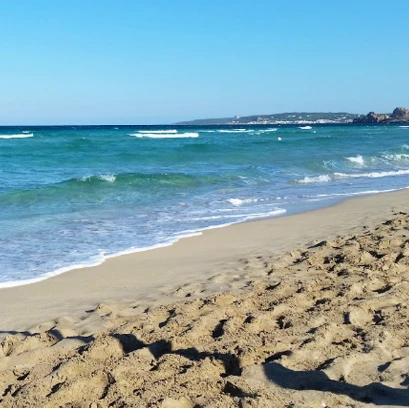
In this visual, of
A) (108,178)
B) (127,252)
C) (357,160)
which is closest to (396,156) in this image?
(357,160)

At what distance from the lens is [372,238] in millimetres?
7410

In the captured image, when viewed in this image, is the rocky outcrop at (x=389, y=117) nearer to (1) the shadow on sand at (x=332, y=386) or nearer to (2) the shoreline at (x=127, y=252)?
(2) the shoreline at (x=127, y=252)

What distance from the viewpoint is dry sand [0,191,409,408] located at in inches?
131

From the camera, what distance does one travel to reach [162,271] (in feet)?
21.7

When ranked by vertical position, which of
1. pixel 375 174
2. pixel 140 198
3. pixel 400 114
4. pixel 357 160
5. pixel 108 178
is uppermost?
pixel 400 114

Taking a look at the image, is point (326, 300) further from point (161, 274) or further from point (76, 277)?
point (76, 277)

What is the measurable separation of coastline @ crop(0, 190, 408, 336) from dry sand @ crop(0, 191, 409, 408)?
1.0 inches

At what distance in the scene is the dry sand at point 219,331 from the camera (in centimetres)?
333

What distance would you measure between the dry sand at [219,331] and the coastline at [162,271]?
0.09ft

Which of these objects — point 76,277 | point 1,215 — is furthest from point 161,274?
point 1,215

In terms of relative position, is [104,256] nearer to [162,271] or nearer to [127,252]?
[127,252]

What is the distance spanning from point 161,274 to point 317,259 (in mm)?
1765

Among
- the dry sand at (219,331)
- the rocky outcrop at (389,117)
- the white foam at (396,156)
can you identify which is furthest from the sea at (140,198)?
the rocky outcrop at (389,117)

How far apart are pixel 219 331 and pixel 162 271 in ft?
7.88
